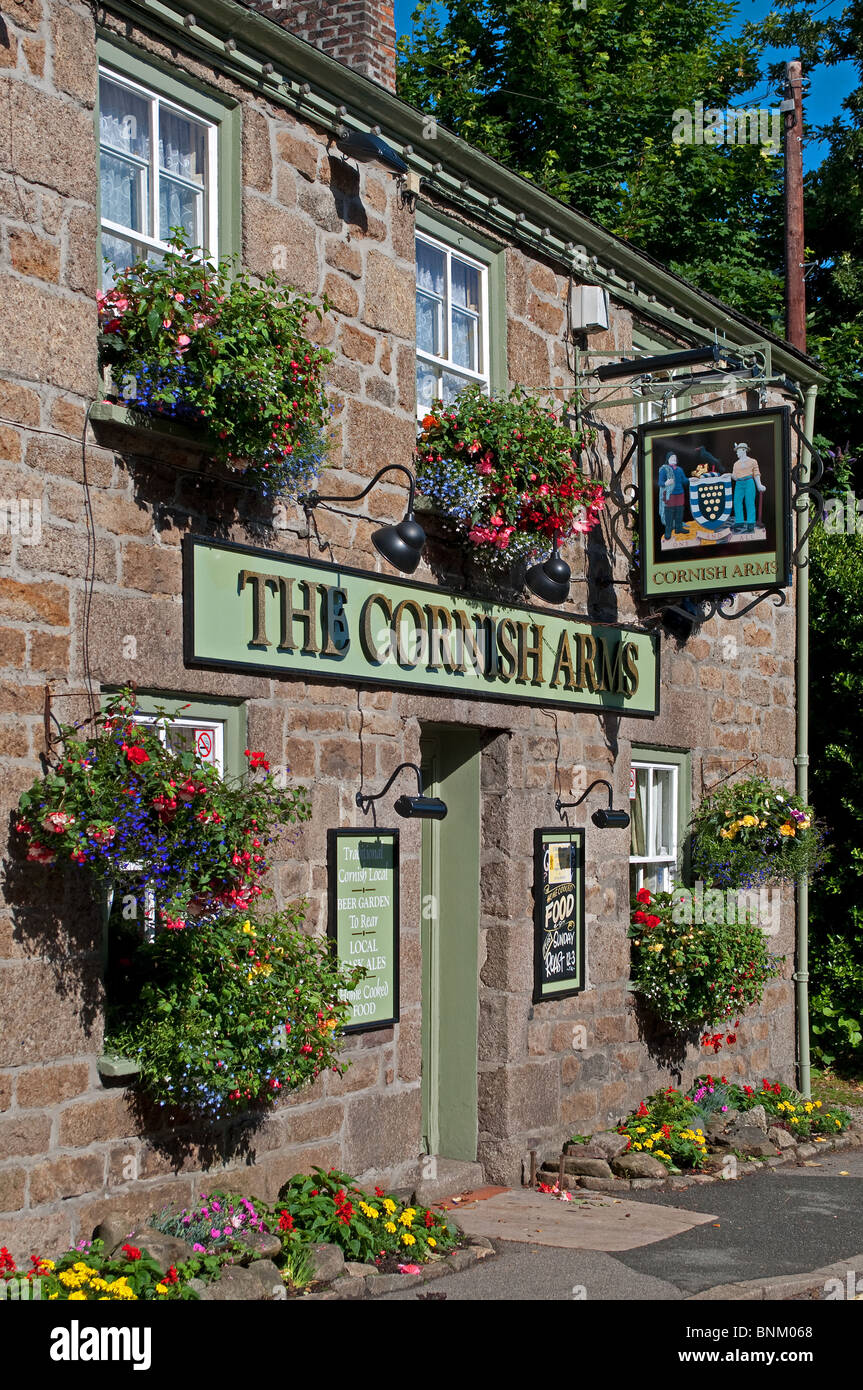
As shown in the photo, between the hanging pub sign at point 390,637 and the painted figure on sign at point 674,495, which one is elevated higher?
the painted figure on sign at point 674,495

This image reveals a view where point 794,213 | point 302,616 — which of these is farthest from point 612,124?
point 302,616

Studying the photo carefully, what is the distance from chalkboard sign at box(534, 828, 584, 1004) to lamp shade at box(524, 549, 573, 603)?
1.47m

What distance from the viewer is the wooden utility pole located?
1627cm

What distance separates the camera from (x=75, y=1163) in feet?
21.4

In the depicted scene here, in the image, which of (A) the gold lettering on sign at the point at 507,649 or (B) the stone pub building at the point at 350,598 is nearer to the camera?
(B) the stone pub building at the point at 350,598

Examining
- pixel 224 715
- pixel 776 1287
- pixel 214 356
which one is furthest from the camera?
pixel 224 715

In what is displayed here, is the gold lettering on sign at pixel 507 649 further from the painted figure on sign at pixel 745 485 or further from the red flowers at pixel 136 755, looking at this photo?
the red flowers at pixel 136 755

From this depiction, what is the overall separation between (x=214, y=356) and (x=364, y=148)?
212 centimetres

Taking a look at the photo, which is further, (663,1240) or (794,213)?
(794,213)

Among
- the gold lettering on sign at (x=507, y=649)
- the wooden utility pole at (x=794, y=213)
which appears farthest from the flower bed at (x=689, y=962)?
the wooden utility pole at (x=794, y=213)

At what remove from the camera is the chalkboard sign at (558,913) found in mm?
9867

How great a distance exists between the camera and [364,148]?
8.39 m

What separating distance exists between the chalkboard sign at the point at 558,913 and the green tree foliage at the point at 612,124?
34.8ft

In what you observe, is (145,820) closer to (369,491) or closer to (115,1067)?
(115,1067)
